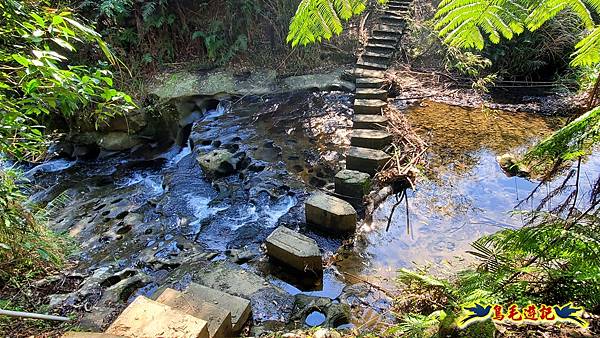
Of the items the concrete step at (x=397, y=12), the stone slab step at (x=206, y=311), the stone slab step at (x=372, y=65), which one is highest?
the concrete step at (x=397, y=12)

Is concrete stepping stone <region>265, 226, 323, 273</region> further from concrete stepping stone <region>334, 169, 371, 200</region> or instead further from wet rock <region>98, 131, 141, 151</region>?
wet rock <region>98, 131, 141, 151</region>

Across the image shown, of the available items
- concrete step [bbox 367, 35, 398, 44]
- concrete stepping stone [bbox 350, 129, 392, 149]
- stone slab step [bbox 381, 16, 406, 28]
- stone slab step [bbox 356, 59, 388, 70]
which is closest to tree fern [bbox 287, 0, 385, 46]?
concrete stepping stone [bbox 350, 129, 392, 149]

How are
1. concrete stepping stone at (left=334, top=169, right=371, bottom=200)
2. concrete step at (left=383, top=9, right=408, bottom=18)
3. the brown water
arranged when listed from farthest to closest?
1. concrete step at (left=383, top=9, right=408, bottom=18)
2. concrete stepping stone at (left=334, top=169, right=371, bottom=200)
3. the brown water

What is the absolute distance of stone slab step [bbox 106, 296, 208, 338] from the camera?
213 centimetres

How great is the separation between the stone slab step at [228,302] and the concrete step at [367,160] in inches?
102

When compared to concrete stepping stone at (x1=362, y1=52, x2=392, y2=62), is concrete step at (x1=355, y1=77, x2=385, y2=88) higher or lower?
lower

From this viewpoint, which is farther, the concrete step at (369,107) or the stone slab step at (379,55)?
the stone slab step at (379,55)

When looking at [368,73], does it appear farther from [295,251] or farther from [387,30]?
[295,251]

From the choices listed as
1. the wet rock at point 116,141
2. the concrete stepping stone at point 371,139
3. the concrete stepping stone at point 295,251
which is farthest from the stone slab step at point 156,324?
the wet rock at point 116,141

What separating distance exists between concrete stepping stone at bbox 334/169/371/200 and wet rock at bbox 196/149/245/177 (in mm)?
1874

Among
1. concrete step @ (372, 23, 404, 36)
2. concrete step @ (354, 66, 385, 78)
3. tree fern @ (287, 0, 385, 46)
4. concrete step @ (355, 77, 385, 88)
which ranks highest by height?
concrete step @ (372, 23, 404, 36)

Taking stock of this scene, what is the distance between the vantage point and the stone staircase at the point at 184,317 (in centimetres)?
215

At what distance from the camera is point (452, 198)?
189 inches

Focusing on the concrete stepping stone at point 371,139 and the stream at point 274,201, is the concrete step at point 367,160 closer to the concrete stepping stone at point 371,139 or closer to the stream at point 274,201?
the concrete stepping stone at point 371,139
